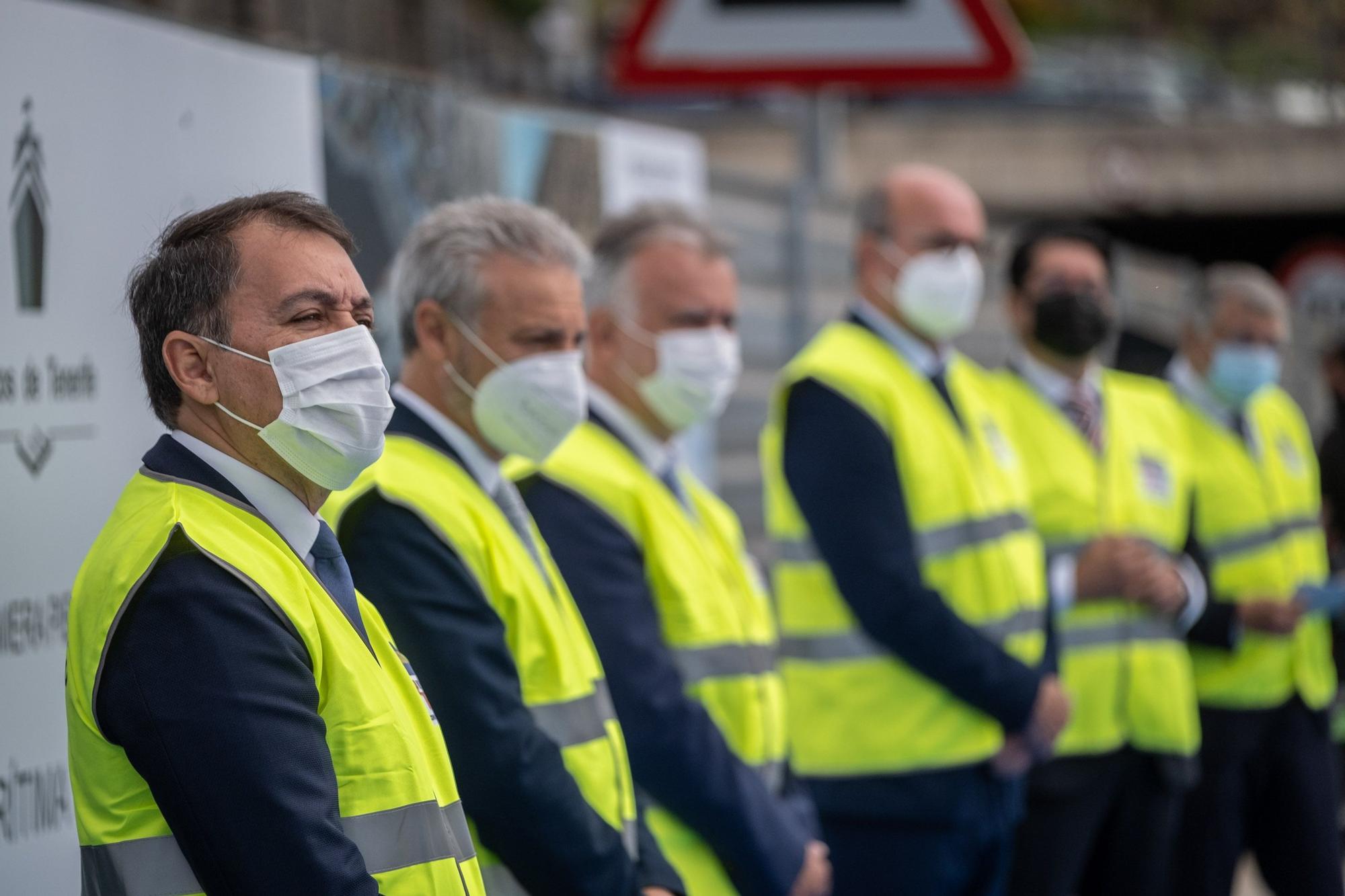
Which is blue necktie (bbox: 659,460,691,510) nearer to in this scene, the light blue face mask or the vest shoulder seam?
the vest shoulder seam

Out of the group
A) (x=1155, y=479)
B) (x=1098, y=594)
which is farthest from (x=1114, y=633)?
(x=1155, y=479)

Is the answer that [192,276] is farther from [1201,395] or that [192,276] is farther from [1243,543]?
[1201,395]

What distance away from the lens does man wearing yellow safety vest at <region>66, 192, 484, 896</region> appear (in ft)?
6.61

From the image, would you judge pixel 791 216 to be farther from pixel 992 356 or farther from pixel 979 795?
pixel 979 795

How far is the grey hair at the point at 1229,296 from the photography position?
19.0 feet

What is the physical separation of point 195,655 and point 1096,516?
3.34 metres

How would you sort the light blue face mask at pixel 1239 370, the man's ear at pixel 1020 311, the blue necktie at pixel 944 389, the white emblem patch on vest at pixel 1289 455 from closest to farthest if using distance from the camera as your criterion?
the blue necktie at pixel 944 389 → the man's ear at pixel 1020 311 → the light blue face mask at pixel 1239 370 → the white emblem patch on vest at pixel 1289 455

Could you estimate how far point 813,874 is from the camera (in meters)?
3.53

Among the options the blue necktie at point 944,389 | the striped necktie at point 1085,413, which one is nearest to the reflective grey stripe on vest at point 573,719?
the blue necktie at point 944,389

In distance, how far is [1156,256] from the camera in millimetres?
24828

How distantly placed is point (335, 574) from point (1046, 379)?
10.3 feet

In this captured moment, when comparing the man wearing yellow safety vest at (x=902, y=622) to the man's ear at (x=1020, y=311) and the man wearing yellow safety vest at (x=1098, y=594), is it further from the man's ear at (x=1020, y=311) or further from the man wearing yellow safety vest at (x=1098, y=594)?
the man's ear at (x=1020, y=311)

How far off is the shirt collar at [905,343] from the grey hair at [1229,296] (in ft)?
5.08

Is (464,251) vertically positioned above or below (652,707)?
above
